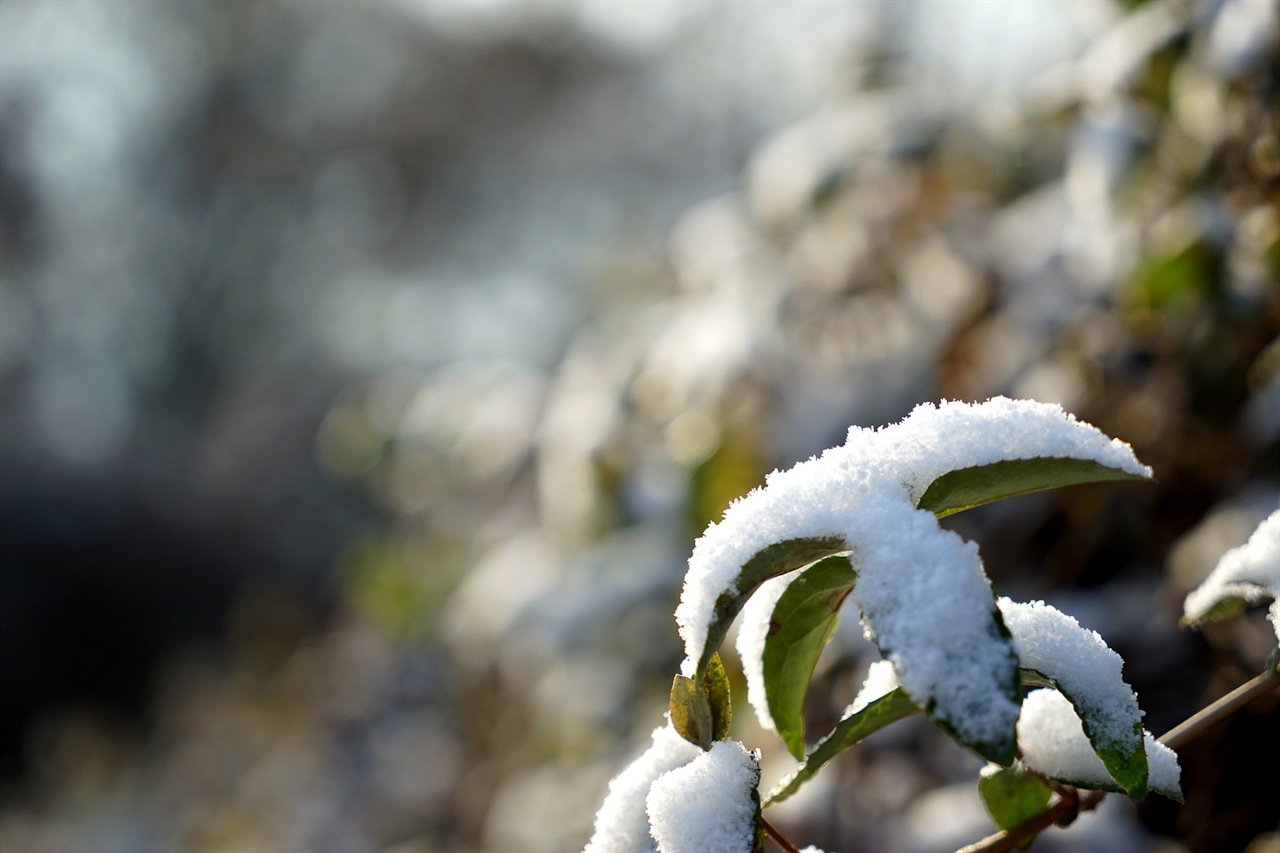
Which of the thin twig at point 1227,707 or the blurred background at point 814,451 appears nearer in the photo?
the thin twig at point 1227,707

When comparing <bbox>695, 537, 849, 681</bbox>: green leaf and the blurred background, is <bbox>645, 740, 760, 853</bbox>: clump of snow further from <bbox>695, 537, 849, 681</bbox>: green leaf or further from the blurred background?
the blurred background

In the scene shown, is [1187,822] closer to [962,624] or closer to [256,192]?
[962,624]

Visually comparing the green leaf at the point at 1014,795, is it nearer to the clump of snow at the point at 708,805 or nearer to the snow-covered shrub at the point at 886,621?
the snow-covered shrub at the point at 886,621

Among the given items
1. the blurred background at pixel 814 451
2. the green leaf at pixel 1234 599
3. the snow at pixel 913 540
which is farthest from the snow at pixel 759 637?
the blurred background at pixel 814 451

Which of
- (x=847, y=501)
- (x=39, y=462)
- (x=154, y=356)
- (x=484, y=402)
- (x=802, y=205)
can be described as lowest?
(x=847, y=501)

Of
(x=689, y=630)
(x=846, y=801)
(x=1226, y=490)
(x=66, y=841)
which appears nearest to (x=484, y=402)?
(x=846, y=801)

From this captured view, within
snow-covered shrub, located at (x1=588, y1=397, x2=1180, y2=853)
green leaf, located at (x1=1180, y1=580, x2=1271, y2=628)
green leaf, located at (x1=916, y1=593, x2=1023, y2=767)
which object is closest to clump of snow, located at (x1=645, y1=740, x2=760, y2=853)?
snow-covered shrub, located at (x1=588, y1=397, x2=1180, y2=853)
